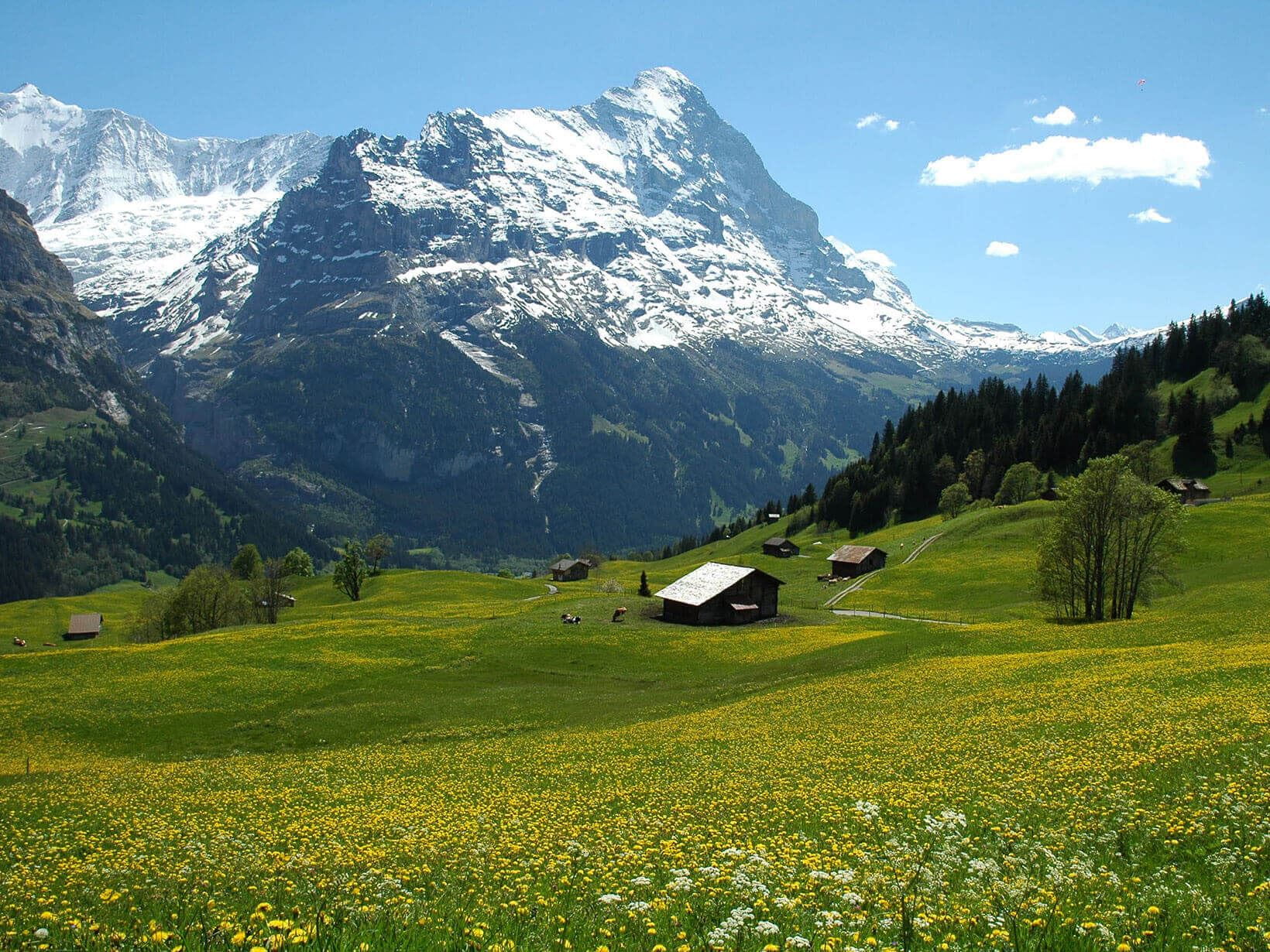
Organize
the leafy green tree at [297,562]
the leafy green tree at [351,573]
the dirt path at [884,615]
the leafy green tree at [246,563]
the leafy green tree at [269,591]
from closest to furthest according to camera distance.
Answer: the dirt path at [884,615] → the leafy green tree at [269,591] → the leafy green tree at [351,573] → the leafy green tree at [297,562] → the leafy green tree at [246,563]

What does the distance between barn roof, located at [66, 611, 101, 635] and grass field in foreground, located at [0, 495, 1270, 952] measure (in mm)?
95821

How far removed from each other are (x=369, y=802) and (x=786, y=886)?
1853cm

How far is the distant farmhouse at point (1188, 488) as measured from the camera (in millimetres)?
126275

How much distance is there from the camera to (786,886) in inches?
490

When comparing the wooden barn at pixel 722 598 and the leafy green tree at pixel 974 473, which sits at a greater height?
the leafy green tree at pixel 974 473

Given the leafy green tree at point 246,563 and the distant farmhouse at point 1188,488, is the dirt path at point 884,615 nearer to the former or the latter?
the distant farmhouse at point 1188,488

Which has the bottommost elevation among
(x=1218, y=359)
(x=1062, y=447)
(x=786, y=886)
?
(x=786, y=886)

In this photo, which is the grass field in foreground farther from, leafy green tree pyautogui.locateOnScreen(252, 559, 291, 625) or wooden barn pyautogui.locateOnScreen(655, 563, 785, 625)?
leafy green tree pyautogui.locateOnScreen(252, 559, 291, 625)

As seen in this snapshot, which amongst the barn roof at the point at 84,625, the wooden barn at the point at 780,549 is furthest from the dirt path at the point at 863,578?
the barn roof at the point at 84,625

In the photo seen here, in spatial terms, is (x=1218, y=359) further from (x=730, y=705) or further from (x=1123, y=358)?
(x=730, y=705)

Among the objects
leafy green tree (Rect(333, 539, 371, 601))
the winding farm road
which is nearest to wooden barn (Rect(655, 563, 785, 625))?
the winding farm road

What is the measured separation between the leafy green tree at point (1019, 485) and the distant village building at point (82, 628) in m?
180

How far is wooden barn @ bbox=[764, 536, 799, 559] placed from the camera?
15773 centimetres

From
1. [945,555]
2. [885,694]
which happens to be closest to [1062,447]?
[945,555]
